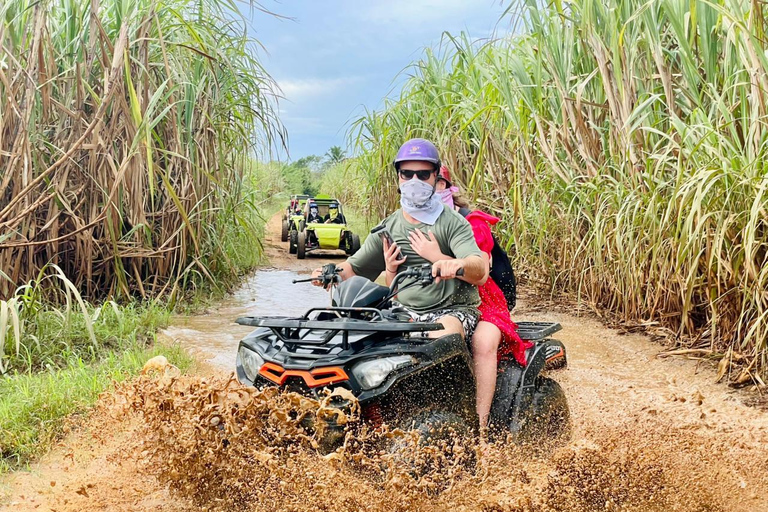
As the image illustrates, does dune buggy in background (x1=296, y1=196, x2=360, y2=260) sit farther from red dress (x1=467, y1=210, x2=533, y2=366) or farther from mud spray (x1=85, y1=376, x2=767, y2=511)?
mud spray (x1=85, y1=376, x2=767, y2=511)

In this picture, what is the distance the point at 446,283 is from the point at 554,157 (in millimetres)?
3236

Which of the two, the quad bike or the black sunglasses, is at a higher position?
the black sunglasses

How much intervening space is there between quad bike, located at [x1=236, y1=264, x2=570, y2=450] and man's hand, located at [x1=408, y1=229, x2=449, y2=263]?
0.88ft

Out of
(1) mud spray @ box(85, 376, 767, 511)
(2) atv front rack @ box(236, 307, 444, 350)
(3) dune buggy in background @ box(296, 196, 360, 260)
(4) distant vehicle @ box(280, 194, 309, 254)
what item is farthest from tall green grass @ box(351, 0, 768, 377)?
(4) distant vehicle @ box(280, 194, 309, 254)

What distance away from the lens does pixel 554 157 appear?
5.94 meters

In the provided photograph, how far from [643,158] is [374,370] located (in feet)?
11.6

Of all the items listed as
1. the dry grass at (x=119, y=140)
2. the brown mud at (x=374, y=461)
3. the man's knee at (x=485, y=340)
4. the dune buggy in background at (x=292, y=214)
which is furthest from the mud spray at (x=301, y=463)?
the dune buggy in background at (x=292, y=214)

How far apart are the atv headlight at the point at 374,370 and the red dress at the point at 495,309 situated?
2.58 ft

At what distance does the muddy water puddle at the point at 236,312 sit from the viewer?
5.44 meters

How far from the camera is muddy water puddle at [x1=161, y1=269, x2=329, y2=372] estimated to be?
5.44 metres

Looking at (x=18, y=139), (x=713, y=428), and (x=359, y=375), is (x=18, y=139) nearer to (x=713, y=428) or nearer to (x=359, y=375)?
(x=359, y=375)

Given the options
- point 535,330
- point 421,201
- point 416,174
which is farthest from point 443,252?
point 535,330

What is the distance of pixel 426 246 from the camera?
9.78ft

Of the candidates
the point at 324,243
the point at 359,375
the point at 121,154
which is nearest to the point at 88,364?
the point at 121,154
